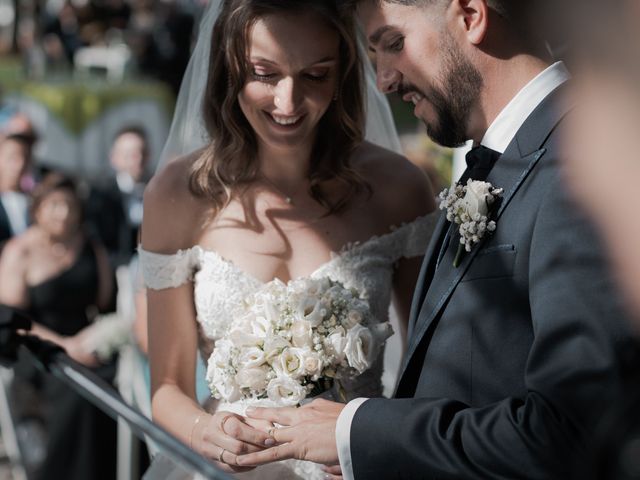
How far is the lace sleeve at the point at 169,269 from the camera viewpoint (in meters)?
3.13

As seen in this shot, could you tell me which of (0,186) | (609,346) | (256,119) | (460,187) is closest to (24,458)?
(0,186)

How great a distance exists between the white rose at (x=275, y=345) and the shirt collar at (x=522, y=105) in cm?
79

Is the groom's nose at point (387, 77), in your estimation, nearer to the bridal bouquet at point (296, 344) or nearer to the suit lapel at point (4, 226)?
the bridal bouquet at point (296, 344)

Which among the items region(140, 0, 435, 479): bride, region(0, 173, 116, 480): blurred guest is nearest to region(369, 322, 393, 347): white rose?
region(140, 0, 435, 479): bride

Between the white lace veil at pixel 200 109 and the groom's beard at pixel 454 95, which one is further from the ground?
the groom's beard at pixel 454 95

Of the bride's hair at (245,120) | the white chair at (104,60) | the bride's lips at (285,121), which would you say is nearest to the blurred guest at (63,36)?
the white chair at (104,60)

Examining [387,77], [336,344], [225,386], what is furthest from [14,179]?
[387,77]

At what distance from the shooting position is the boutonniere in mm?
2166

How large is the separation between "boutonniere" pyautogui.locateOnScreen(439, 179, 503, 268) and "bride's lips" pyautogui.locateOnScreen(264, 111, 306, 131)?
0.92 metres

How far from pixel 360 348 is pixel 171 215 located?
3.05ft

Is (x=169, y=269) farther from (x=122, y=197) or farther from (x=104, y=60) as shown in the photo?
(x=104, y=60)

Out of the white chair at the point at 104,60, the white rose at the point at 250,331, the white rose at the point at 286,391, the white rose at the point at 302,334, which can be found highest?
the white rose at the point at 302,334

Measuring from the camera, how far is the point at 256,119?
3100mm

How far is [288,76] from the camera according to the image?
3002 mm
